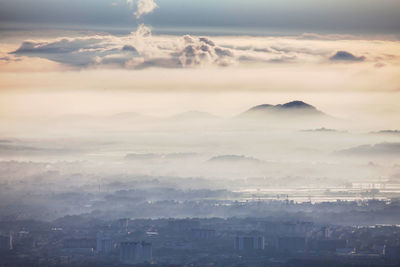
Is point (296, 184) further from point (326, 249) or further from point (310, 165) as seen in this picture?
point (326, 249)

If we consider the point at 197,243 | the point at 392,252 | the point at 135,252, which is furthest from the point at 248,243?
the point at 392,252

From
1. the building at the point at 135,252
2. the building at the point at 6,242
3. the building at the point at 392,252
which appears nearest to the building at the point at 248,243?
the building at the point at 135,252

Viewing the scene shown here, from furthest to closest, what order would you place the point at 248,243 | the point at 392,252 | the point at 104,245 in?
1. the point at 248,243
2. the point at 104,245
3. the point at 392,252

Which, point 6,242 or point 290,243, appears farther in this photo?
point 6,242

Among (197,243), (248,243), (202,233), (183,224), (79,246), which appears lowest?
(79,246)

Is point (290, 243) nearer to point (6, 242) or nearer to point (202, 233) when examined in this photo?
point (202, 233)

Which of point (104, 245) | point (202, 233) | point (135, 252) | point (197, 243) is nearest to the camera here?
point (135, 252)

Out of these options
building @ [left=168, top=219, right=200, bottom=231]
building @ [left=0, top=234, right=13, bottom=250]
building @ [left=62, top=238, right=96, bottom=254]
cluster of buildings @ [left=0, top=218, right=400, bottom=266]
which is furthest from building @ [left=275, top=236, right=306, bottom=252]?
building @ [left=0, top=234, right=13, bottom=250]

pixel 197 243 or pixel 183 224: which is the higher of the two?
pixel 183 224
